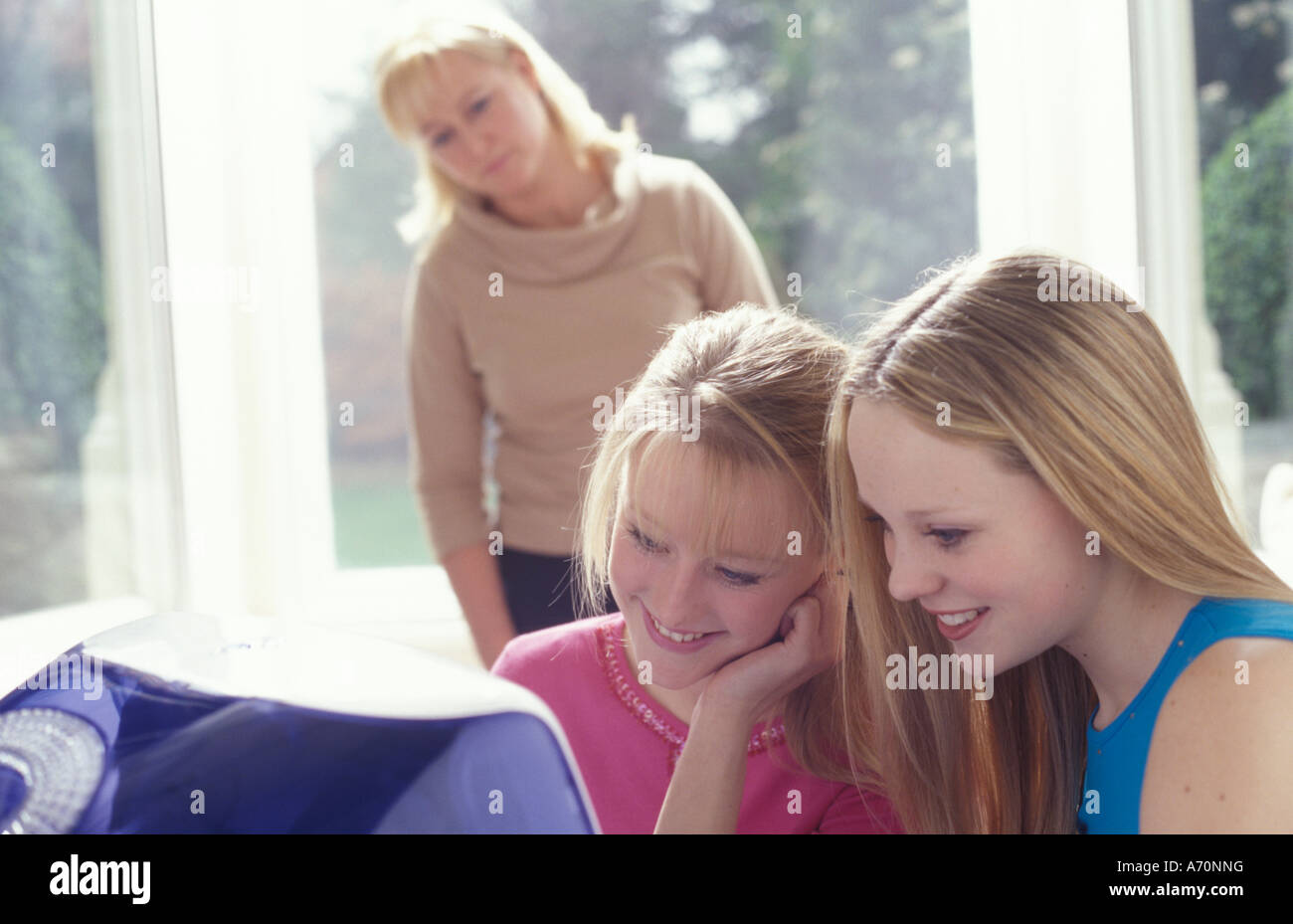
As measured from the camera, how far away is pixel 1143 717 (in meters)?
0.90

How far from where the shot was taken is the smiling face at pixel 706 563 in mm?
1048

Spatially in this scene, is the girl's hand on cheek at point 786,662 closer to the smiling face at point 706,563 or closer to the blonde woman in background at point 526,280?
the smiling face at point 706,563

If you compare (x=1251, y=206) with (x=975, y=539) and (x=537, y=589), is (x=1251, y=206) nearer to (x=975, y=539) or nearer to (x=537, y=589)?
(x=537, y=589)

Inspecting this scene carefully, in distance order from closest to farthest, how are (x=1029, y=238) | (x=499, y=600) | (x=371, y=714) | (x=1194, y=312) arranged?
(x=371, y=714), (x=499, y=600), (x=1194, y=312), (x=1029, y=238)

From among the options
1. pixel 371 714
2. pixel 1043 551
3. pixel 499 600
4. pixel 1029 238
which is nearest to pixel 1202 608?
pixel 1043 551

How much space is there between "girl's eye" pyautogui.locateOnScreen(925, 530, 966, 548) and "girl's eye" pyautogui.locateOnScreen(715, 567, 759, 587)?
0.22m

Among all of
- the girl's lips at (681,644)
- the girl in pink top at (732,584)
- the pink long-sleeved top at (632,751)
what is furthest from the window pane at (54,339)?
the girl's lips at (681,644)

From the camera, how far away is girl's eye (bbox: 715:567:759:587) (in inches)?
41.6

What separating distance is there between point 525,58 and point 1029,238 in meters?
1.26

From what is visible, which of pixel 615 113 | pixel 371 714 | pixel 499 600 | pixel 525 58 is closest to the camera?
pixel 371 714

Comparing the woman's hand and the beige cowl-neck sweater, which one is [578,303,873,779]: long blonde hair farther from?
the beige cowl-neck sweater

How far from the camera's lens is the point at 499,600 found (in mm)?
1979

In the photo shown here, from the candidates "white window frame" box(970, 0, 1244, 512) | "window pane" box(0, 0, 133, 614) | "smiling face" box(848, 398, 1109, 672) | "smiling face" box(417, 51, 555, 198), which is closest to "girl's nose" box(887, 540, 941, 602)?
"smiling face" box(848, 398, 1109, 672)
